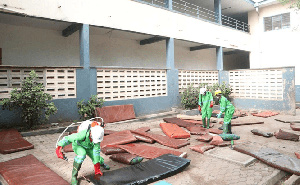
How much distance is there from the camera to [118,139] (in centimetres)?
599

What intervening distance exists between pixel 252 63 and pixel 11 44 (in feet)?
53.5

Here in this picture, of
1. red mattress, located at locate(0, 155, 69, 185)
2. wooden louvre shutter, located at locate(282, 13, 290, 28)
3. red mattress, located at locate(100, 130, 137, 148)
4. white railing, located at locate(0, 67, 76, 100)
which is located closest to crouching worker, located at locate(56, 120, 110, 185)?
red mattress, located at locate(0, 155, 69, 185)

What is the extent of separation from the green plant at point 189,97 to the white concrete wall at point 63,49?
138 inches

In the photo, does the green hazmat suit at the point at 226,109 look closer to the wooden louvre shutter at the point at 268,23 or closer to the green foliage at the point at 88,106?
the green foliage at the point at 88,106

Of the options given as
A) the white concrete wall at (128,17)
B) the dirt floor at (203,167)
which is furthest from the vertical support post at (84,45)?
the dirt floor at (203,167)

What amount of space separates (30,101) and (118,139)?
124 inches

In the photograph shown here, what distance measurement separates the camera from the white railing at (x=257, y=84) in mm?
11852

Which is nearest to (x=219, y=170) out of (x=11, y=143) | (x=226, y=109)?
(x=226, y=109)

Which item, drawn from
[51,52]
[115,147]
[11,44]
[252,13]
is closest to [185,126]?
[115,147]

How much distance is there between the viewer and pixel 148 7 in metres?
10.3

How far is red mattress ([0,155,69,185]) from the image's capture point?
354cm

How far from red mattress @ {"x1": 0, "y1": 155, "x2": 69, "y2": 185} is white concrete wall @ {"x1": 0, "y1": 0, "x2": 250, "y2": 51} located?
5.05m

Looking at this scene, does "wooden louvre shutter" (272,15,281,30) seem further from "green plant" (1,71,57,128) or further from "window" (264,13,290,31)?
"green plant" (1,71,57,128)

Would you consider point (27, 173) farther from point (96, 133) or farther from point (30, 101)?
point (30, 101)
